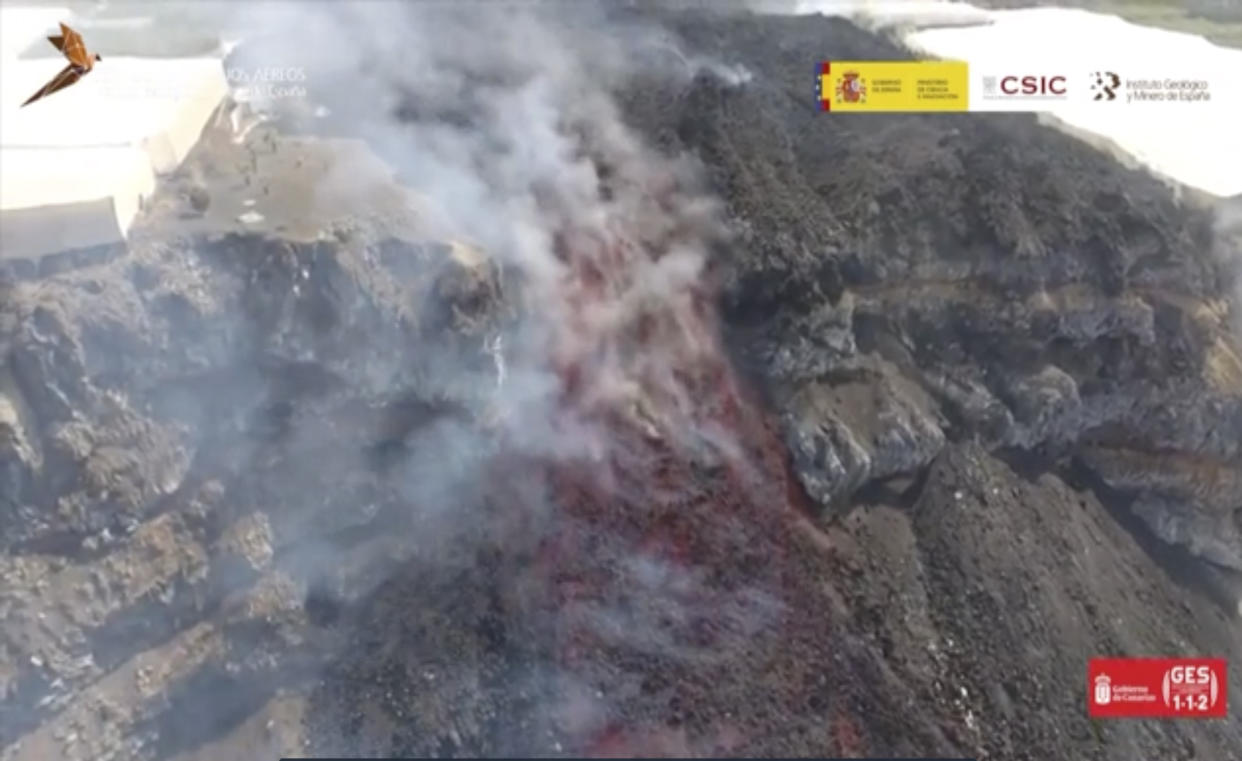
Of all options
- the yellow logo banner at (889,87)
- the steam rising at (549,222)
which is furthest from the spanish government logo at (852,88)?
the steam rising at (549,222)

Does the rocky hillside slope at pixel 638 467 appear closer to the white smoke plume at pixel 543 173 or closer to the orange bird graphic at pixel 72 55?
the white smoke plume at pixel 543 173

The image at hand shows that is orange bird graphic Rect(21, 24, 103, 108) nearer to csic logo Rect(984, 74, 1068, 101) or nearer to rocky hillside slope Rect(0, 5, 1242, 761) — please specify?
rocky hillside slope Rect(0, 5, 1242, 761)

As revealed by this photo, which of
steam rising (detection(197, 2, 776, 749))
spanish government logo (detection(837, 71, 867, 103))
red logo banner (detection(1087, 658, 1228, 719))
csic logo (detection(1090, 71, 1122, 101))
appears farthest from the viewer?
csic logo (detection(1090, 71, 1122, 101))

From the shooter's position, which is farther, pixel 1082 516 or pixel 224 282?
pixel 1082 516

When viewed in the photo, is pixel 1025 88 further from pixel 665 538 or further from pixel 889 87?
pixel 665 538

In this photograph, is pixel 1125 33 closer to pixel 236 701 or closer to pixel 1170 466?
pixel 1170 466

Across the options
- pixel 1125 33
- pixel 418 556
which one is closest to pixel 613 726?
pixel 418 556

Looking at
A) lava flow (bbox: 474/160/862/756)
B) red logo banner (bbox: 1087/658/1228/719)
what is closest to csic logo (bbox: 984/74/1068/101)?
lava flow (bbox: 474/160/862/756)
